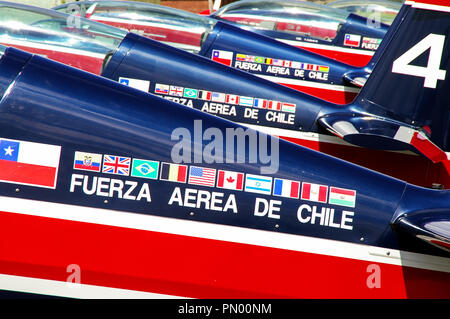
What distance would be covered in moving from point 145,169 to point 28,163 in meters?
0.48

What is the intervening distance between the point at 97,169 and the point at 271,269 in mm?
838

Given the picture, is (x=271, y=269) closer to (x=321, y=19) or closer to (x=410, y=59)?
(x=410, y=59)

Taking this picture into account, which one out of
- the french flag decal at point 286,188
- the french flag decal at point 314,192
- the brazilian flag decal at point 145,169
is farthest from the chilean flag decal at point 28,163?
the french flag decal at point 314,192

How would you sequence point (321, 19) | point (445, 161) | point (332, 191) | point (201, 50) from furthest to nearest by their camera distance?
point (321, 19)
point (201, 50)
point (445, 161)
point (332, 191)

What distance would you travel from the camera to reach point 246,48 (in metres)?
6.09

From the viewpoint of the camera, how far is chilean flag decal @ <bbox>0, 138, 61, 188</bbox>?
2.45 meters

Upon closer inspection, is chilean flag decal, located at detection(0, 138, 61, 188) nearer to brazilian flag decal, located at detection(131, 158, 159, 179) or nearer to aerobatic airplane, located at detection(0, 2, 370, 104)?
brazilian flag decal, located at detection(131, 158, 159, 179)

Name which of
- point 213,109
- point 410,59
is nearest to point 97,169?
point 213,109

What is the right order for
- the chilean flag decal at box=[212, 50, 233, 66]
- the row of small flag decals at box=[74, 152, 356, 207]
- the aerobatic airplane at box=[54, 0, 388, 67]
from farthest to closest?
the aerobatic airplane at box=[54, 0, 388, 67]
the chilean flag decal at box=[212, 50, 233, 66]
the row of small flag decals at box=[74, 152, 356, 207]

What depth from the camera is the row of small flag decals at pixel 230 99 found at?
4.49 m

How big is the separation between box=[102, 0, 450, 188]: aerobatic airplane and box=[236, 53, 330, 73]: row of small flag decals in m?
1.50

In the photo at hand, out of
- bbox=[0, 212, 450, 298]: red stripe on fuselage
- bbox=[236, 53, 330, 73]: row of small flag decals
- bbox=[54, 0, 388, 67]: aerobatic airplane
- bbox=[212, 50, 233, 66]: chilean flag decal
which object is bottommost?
bbox=[0, 212, 450, 298]: red stripe on fuselage

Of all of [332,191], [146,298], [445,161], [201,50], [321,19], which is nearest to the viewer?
[146,298]

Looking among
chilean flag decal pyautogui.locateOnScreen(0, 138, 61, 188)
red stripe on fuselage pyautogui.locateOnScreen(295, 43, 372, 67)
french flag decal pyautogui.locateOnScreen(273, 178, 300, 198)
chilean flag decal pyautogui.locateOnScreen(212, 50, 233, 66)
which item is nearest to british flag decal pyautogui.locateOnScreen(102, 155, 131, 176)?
chilean flag decal pyautogui.locateOnScreen(0, 138, 61, 188)
